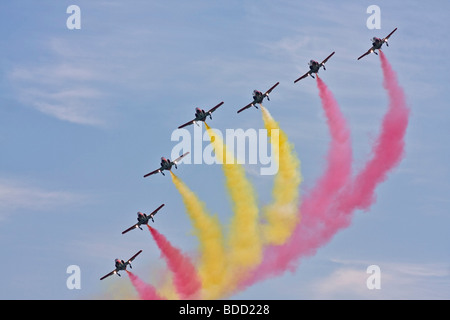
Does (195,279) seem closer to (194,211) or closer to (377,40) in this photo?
(194,211)

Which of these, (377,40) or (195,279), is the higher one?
(377,40)

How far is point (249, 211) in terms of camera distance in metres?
190

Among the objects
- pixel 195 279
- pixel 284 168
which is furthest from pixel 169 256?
pixel 284 168

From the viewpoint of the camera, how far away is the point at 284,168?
630ft
